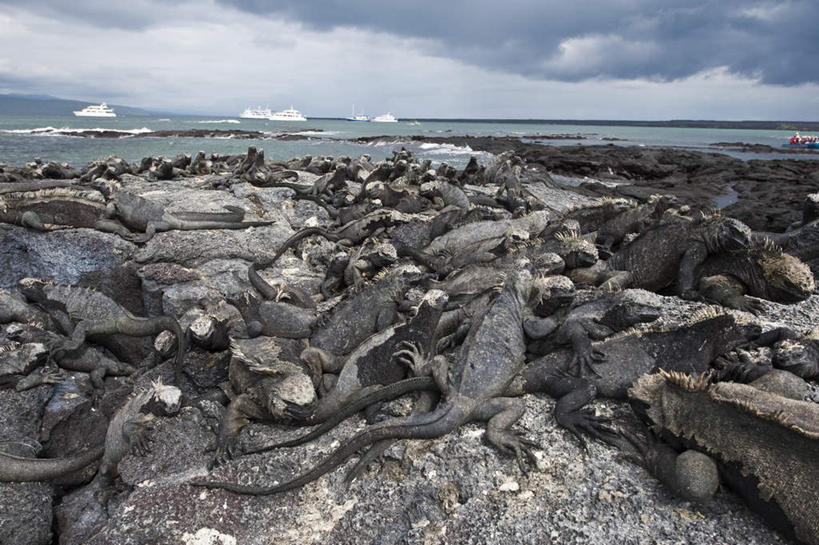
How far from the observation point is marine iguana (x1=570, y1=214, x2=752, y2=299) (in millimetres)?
4898

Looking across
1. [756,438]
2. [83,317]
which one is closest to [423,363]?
[756,438]

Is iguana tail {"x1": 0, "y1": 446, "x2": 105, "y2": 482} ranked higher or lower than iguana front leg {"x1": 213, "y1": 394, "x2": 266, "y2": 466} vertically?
lower

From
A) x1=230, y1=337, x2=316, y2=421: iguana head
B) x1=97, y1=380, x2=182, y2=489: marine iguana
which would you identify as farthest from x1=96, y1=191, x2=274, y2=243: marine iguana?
x1=97, y1=380, x2=182, y2=489: marine iguana

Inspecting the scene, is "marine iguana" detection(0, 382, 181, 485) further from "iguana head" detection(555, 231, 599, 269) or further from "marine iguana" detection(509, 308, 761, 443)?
"iguana head" detection(555, 231, 599, 269)

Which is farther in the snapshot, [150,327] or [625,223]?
[625,223]

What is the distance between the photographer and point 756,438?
254cm

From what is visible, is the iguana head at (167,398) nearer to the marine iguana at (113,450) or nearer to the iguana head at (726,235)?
the marine iguana at (113,450)

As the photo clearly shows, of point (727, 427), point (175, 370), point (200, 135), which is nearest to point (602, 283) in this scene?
point (727, 427)

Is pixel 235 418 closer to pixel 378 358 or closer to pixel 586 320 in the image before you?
pixel 378 358

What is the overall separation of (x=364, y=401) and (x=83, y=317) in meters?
4.19

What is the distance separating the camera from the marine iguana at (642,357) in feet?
11.4

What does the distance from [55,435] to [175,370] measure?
117cm

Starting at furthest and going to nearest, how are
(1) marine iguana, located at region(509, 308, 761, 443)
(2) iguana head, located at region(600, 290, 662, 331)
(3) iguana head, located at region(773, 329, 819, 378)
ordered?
(2) iguana head, located at region(600, 290, 662, 331)
(1) marine iguana, located at region(509, 308, 761, 443)
(3) iguana head, located at region(773, 329, 819, 378)

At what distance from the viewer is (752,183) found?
19422mm
